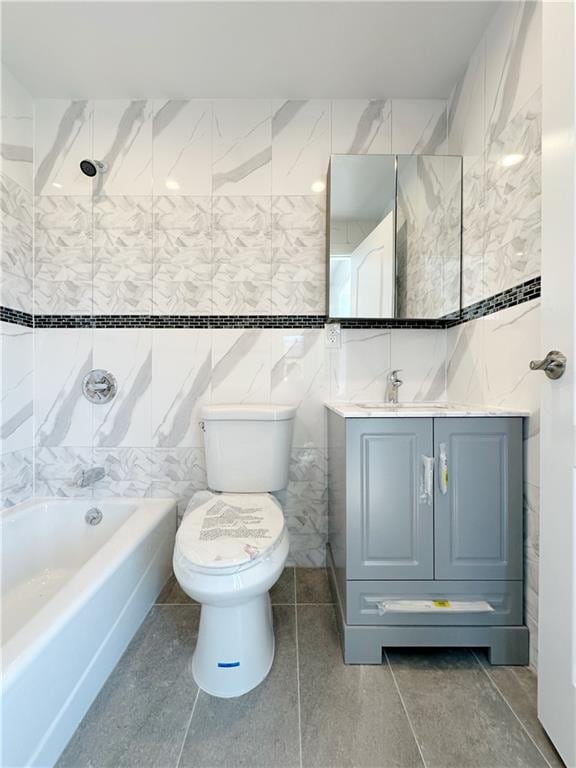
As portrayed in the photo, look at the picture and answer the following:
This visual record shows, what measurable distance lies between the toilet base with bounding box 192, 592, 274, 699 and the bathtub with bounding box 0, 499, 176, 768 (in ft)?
1.03

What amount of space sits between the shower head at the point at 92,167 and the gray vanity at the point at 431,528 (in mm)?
1710

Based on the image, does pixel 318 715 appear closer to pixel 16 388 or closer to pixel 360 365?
pixel 360 365

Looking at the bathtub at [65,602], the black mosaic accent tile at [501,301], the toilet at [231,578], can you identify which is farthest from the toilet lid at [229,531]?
the black mosaic accent tile at [501,301]

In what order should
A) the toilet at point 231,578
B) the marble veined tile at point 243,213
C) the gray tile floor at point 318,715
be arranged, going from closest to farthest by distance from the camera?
the gray tile floor at point 318,715
the toilet at point 231,578
the marble veined tile at point 243,213

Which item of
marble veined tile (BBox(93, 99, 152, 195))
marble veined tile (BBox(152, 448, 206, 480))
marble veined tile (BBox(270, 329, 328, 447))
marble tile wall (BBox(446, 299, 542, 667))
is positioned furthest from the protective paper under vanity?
marble veined tile (BBox(93, 99, 152, 195))

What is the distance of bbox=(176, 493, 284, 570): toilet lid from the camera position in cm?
104

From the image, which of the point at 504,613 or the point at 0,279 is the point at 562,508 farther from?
the point at 0,279

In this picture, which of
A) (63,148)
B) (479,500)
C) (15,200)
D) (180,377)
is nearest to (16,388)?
(180,377)

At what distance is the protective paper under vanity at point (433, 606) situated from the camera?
3.82 feet

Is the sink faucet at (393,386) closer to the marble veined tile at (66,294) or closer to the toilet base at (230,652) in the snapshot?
the toilet base at (230,652)

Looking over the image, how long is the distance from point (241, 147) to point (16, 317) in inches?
54.4

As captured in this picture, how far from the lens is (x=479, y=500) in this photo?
1.20 m

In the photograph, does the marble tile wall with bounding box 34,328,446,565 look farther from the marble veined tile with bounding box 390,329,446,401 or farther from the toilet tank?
the toilet tank

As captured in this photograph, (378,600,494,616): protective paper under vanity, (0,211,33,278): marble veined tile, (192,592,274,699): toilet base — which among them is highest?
(0,211,33,278): marble veined tile
